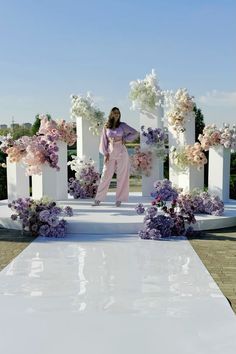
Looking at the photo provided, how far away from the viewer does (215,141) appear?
24.2 ft

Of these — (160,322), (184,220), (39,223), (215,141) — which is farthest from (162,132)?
(160,322)

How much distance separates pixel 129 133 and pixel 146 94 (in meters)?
1.11

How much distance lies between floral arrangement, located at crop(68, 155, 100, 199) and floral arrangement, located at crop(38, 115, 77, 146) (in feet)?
1.59

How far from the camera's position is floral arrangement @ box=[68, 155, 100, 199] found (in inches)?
323

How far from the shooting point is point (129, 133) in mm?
7121

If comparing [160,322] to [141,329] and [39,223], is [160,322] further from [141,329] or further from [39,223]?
[39,223]

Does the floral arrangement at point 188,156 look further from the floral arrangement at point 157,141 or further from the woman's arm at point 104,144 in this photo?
the woman's arm at point 104,144

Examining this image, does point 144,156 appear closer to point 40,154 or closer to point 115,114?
point 115,114

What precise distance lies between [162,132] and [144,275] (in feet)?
13.4

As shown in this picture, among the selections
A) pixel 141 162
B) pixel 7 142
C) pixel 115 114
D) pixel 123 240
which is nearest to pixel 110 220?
pixel 123 240

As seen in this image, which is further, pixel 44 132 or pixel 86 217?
pixel 44 132

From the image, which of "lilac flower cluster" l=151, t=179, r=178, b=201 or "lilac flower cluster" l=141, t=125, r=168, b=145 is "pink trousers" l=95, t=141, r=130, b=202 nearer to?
"lilac flower cluster" l=151, t=179, r=178, b=201

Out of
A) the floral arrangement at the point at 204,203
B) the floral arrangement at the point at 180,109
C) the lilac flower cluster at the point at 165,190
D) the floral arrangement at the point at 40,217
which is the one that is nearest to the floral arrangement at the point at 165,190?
the lilac flower cluster at the point at 165,190

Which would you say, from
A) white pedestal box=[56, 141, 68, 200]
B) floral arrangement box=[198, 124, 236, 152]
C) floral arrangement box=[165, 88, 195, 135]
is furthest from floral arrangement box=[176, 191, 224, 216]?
white pedestal box=[56, 141, 68, 200]
